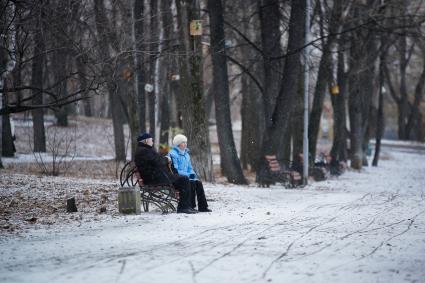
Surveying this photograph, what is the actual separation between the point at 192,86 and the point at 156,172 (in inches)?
279

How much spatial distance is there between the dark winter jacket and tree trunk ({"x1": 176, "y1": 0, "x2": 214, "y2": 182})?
269 inches

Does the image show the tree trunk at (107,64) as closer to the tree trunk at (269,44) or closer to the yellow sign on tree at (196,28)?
the yellow sign on tree at (196,28)

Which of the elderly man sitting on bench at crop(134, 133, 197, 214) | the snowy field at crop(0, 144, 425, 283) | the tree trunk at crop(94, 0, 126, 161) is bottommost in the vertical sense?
the snowy field at crop(0, 144, 425, 283)

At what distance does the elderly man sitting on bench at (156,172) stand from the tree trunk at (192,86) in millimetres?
6762

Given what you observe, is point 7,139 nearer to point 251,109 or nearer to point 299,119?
point 251,109

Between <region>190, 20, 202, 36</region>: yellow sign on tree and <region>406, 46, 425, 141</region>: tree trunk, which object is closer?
<region>190, 20, 202, 36</region>: yellow sign on tree

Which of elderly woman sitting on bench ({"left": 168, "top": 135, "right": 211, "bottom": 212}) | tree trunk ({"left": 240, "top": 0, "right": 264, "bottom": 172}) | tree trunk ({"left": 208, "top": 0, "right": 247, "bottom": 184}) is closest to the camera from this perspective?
elderly woman sitting on bench ({"left": 168, "top": 135, "right": 211, "bottom": 212})

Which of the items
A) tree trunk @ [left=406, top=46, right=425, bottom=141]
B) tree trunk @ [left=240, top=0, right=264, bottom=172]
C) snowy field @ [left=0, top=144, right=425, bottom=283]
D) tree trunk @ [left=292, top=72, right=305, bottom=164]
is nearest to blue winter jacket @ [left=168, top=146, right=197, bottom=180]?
snowy field @ [left=0, top=144, right=425, bottom=283]

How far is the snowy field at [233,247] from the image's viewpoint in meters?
7.79

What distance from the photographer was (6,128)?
2752 centimetres

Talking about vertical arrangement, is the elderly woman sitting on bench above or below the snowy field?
above

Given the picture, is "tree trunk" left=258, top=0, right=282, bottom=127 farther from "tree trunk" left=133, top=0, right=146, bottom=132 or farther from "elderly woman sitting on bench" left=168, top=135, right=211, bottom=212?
"elderly woman sitting on bench" left=168, top=135, right=211, bottom=212

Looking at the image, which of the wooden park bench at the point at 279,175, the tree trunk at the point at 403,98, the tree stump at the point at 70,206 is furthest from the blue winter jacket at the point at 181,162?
the tree trunk at the point at 403,98

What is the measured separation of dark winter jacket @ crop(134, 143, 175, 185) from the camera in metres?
13.1
